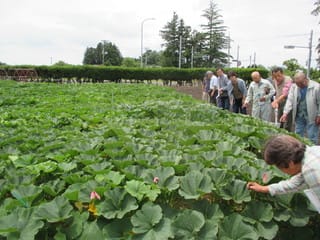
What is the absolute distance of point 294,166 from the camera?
2.54m

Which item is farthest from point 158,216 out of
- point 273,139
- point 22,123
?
point 22,123

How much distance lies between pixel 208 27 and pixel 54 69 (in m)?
49.3

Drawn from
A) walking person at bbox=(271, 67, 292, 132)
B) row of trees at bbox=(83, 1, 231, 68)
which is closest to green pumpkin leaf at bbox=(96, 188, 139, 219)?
walking person at bbox=(271, 67, 292, 132)

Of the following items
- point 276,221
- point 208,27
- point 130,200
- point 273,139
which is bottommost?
point 276,221

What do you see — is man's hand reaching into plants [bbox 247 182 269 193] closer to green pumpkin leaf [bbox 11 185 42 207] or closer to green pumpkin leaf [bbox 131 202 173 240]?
green pumpkin leaf [bbox 131 202 173 240]

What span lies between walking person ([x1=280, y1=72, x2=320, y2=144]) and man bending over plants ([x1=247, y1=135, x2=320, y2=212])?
466 cm

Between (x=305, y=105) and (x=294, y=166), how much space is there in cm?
488

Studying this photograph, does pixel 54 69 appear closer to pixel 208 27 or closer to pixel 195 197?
pixel 195 197

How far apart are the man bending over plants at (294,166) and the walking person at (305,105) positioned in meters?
4.66

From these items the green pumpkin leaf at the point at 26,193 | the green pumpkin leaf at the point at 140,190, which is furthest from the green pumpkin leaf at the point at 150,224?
the green pumpkin leaf at the point at 26,193

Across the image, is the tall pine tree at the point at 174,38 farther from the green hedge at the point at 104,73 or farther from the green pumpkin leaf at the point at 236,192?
the green pumpkin leaf at the point at 236,192

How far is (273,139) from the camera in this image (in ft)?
8.56

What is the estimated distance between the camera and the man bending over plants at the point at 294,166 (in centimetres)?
244

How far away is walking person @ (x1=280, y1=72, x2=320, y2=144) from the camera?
6871 millimetres
